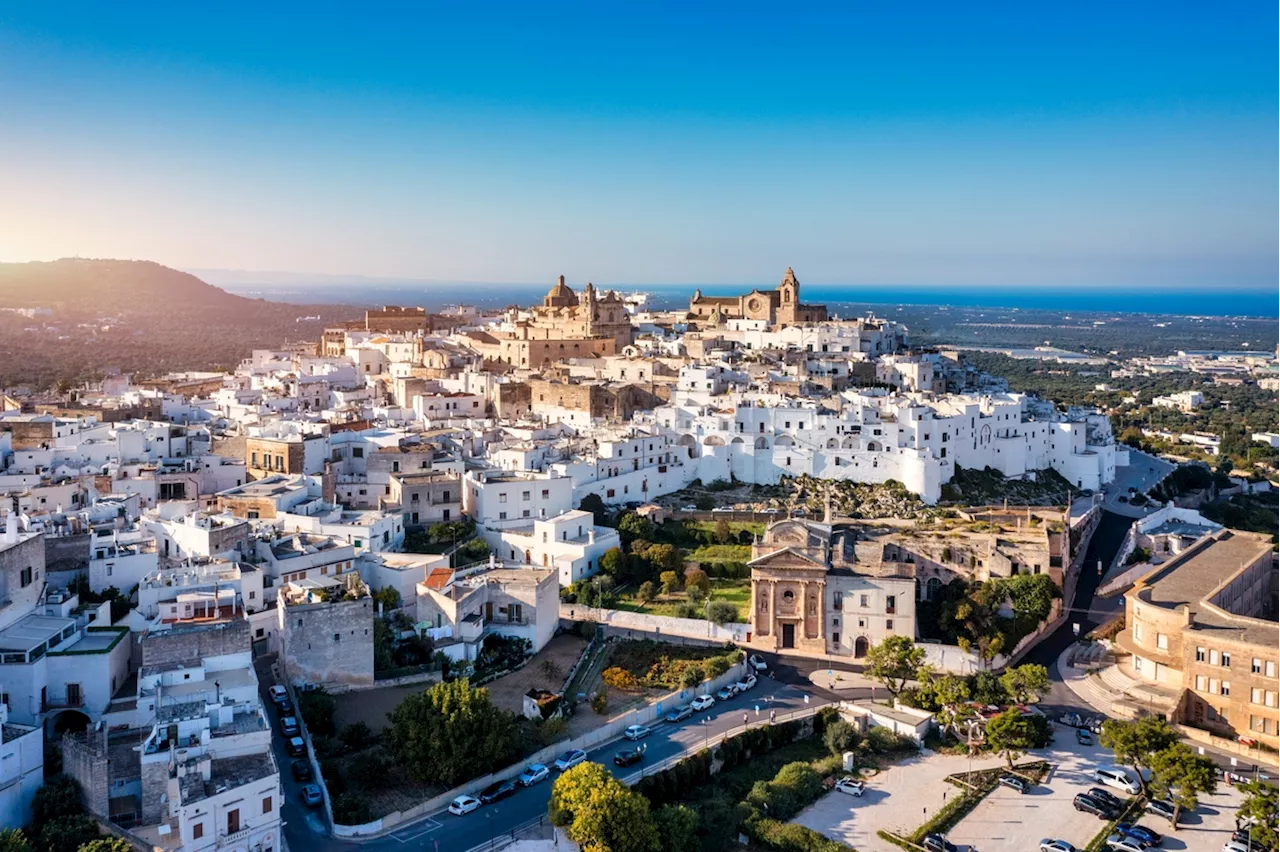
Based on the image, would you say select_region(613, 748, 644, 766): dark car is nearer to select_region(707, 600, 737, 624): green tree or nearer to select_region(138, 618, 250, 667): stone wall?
select_region(707, 600, 737, 624): green tree

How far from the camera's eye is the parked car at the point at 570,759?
21.8m

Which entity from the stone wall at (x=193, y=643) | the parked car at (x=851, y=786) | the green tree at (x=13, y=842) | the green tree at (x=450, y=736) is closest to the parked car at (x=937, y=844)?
the parked car at (x=851, y=786)

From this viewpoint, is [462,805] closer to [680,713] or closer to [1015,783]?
[680,713]

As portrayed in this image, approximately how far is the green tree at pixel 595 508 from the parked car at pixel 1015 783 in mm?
15623

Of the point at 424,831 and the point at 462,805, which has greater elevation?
the point at 462,805

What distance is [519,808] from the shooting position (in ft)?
67.2

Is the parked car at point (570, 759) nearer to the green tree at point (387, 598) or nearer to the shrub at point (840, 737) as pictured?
the shrub at point (840, 737)

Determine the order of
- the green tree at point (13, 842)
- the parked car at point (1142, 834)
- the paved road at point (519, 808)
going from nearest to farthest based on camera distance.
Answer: the green tree at point (13, 842)
the paved road at point (519, 808)
the parked car at point (1142, 834)

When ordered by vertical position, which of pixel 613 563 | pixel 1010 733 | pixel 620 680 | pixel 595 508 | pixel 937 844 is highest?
pixel 595 508

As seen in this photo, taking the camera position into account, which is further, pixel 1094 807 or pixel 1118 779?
pixel 1118 779

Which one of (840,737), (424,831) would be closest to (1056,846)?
(840,737)

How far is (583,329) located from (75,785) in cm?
4031

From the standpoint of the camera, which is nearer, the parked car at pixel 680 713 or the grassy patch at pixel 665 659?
the parked car at pixel 680 713

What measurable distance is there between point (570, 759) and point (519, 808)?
1.76m
